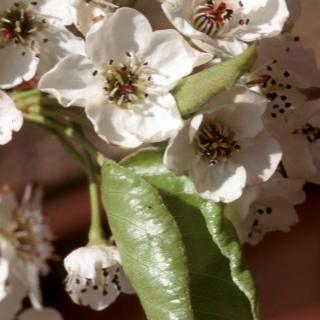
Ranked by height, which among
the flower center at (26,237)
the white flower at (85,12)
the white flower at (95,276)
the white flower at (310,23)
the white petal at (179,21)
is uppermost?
the white petal at (179,21)

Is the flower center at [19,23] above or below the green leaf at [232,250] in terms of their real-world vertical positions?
above

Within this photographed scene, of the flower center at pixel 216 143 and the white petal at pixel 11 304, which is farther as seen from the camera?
the white petal at pixel 11 304

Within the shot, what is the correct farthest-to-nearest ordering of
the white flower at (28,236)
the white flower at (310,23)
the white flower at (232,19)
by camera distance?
the white flower at (310,23) → the white flower at (28,236) → the white flower at (232,19)

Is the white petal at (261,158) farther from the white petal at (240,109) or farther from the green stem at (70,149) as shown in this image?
the green stem at (70,149)

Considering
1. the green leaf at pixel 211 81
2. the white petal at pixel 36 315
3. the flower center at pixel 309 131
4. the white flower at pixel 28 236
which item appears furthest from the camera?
the white flower at pixel 28 236

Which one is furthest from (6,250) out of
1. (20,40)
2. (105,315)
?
(105,315)

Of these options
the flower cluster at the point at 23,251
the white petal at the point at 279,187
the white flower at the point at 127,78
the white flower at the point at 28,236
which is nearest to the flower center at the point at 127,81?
the white flower at the point at 127,78

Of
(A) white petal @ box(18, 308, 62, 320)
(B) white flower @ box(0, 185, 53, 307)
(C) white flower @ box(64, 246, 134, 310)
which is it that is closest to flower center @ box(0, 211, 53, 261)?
(B) white flower @ box(0, 185, 53, 307)

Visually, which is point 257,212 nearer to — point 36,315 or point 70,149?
point 70,149
